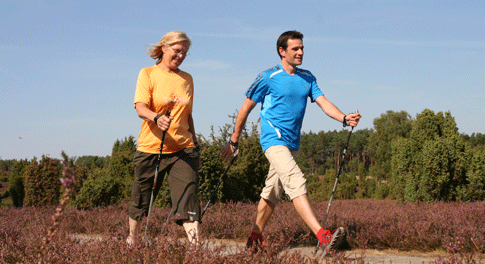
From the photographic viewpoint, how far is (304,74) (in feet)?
15.7

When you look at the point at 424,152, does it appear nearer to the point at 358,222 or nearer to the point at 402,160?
the point at 402,160

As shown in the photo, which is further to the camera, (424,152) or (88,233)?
(424,152)

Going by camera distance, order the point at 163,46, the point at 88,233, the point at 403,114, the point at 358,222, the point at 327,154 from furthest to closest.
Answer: the point at 327,154, the point at 403,114, the point at 88,233, the point at 358,222, the point at 163,46

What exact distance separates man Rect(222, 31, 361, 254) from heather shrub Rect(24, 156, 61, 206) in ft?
34.8

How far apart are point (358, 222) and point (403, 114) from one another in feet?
203

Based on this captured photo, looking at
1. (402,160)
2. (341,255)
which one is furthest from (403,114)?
(341,255)

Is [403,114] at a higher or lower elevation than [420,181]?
higher

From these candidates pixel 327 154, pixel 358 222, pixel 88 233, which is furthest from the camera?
pixel 327 154

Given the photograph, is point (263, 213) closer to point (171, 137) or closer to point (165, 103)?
point (171, 137)

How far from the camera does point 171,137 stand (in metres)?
4.12

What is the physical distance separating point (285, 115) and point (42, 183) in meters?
11.5

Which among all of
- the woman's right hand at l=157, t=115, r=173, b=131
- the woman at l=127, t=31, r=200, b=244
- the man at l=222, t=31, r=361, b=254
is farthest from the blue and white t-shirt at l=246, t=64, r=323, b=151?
the woman's right hand at l=157, t=115, r=173, b=131

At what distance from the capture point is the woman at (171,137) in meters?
4.10

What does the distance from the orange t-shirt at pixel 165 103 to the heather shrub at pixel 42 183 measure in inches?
419
